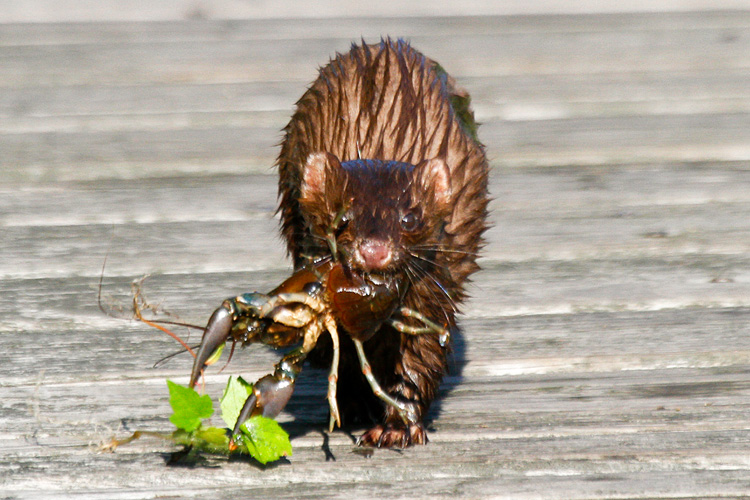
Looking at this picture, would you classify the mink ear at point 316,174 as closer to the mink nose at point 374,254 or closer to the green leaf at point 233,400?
the mink nose at point 374,254

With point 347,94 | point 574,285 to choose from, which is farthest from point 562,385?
point 347,94

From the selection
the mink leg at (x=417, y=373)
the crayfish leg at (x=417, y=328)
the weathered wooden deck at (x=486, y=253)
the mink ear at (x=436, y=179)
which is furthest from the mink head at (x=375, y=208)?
the weathered wooden deck at (x=486, y=253)

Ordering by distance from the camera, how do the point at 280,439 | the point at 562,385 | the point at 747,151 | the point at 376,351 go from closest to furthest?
the point at 280,439
the point at 376,351
the point at 562,385
the point at 747,151

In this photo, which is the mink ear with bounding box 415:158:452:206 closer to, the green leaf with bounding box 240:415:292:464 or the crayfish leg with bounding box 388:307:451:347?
the crayfish leg with bounding box 388:307:451:347


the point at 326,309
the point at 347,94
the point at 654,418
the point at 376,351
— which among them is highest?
the point at 347,94

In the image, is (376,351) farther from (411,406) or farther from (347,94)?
(347,94)

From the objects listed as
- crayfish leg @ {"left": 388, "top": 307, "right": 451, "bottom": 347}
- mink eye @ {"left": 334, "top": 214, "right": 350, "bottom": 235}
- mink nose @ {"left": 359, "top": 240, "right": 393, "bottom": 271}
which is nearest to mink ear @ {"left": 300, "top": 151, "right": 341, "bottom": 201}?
mink eye @ {"left": 334, "top": 214, "right": 350, "bottom": 235}
